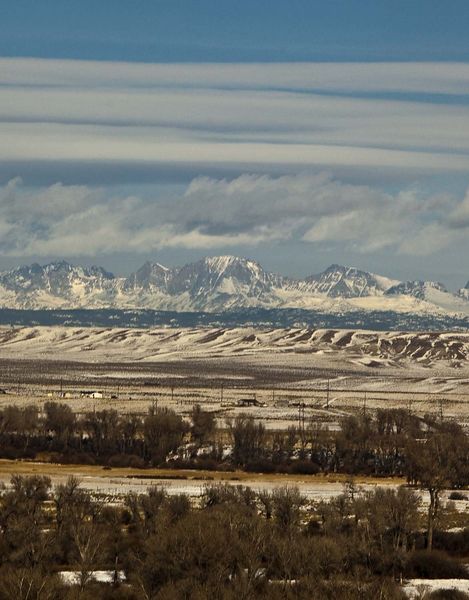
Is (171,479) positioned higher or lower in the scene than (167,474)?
A: lower

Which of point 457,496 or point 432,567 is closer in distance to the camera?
point 432,567

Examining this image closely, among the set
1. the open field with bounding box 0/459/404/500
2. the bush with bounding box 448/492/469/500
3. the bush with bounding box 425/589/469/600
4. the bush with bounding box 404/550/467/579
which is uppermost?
the open field with bounding box 0/459/404/500

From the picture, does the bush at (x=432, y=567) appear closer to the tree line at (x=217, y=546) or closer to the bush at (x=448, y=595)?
the tree line at (x=217, y=546)

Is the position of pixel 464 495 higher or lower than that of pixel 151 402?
lower

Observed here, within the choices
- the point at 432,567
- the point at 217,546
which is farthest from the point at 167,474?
the point at 217,546

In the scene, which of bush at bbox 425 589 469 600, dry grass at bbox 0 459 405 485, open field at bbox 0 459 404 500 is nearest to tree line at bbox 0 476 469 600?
bush at bbox 425 589 469 600

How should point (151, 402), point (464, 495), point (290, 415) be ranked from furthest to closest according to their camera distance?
point (151, 402) → point (290, 415) → point (464, 495)

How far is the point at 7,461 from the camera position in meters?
130

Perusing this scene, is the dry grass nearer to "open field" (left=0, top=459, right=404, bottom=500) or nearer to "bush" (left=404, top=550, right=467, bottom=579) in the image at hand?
"open field" (left=0, top=459, right=404, bottom=500)

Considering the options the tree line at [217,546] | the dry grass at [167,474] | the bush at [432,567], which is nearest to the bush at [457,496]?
the dry grass at [167,474]

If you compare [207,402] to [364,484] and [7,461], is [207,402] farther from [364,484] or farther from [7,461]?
[364,484]

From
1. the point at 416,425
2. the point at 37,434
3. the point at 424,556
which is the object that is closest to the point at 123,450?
the point at 37,434

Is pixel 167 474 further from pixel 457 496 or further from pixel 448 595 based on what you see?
pixel 448 595

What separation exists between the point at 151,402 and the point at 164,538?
127915 millimetres
